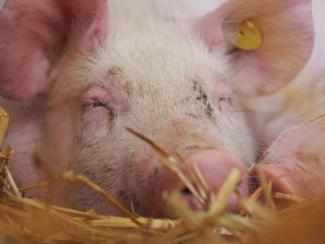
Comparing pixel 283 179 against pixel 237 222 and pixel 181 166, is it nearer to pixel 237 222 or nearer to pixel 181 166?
pixel 181 166

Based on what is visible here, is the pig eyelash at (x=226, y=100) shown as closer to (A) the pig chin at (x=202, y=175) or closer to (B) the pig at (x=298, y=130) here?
(B) the pig at (x=298, y=130)

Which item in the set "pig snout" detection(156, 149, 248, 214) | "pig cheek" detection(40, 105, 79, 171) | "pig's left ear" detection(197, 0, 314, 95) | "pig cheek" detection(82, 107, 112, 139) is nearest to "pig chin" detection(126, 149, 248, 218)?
"pig snout" detection(156, 149, 248, 214)

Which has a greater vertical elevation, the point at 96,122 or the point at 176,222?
the point at 96,122

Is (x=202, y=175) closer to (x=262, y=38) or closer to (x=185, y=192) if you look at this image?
(x=185, y=192)

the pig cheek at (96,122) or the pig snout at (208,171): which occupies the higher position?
the pig cheek at (96,122)

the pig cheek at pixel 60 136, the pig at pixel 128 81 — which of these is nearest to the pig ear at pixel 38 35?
the pig at pixel 128 81

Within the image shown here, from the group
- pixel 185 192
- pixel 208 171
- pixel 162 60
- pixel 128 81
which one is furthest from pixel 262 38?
pixel 185 192
